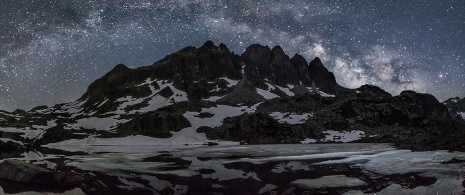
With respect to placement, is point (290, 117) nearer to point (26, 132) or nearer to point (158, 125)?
point (158, 125)

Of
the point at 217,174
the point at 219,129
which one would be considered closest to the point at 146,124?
the point at 219,129

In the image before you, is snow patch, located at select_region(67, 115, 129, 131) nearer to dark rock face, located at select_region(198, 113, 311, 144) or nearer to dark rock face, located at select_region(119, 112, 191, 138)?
dark rock face, located at select_region(119, 112, 191, 138)

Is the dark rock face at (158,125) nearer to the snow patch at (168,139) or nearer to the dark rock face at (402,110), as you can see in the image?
the snow patch at (168,139)

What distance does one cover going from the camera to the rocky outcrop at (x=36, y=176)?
2268cm

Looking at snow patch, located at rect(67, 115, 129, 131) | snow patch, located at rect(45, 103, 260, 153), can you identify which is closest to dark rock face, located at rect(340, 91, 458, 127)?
snow patch, located at rect(45, 103, 260, 153)

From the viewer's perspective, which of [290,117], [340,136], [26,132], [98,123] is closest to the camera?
[340,136]

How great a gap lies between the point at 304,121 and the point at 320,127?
31.0 ft

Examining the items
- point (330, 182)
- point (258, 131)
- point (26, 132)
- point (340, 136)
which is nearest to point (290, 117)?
point (258, 131)

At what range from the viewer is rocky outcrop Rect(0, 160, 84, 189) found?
22678 millimetres

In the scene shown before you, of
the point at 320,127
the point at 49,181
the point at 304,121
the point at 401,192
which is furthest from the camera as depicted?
the point at 304,121

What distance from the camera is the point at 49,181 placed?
23.2 m

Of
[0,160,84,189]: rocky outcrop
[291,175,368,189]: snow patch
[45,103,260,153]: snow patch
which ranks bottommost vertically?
[291,175,368,189]: snow patch

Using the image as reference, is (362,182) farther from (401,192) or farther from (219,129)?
(219,129)

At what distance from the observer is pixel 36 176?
24188mm
